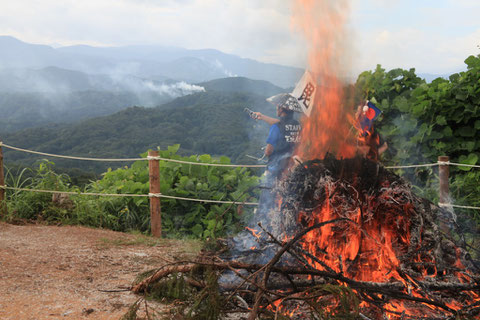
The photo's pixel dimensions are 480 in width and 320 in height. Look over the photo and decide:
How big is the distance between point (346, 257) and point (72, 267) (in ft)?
8.45

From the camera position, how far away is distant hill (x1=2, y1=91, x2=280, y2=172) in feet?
123

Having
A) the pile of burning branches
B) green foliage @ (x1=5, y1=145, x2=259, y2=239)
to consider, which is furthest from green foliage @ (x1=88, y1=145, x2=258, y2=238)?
the pile of burning branches

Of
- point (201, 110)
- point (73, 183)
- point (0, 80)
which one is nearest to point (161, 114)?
point (201, 110)

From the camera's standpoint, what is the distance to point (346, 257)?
2697 mm

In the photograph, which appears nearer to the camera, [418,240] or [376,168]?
[418,240]

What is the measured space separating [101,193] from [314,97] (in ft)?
13.1

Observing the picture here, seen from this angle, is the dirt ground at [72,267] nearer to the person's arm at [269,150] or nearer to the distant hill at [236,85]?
the person's arm at [269,150]

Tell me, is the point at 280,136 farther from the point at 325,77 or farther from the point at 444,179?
the point at 444,179

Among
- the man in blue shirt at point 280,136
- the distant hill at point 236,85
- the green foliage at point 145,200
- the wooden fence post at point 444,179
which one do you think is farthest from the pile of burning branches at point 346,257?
the distant hill at point 236,85

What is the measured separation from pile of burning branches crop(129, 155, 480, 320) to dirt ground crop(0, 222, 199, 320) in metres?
0.41

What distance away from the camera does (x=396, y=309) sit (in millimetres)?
2316

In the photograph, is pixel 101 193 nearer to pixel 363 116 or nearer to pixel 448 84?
pixel 363 116

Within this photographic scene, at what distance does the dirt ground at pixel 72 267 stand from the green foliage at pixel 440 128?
13.0ft

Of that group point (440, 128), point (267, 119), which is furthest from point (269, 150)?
point (440, 128)
